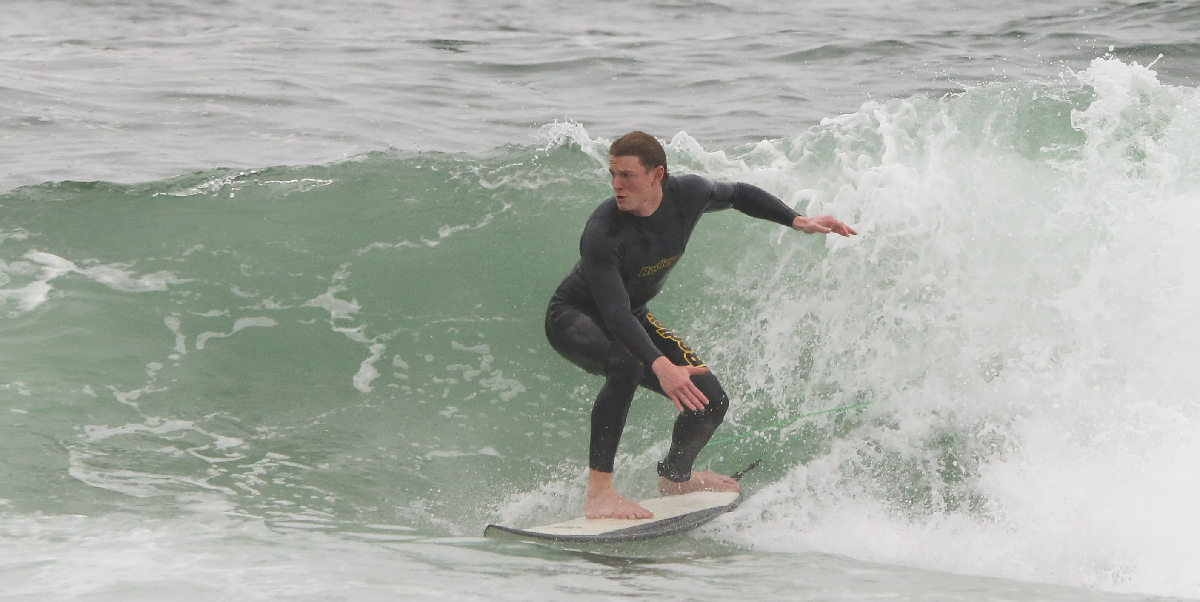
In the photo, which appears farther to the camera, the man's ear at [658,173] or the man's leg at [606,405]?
the man's leg at [606,405]

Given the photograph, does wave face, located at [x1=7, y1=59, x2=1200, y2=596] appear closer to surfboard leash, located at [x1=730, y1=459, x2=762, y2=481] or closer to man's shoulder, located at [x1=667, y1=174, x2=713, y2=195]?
surfboard leash, located at [x1=730, y1=459, x2=762, y2=481]

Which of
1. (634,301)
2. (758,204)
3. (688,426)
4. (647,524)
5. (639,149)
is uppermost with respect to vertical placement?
(639,149)

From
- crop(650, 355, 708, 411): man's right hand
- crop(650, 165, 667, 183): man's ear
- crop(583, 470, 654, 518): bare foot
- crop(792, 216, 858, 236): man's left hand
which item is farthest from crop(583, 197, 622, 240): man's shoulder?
crop(583, 470, 654, 518): bare foot

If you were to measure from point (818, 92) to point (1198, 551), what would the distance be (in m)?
8.35

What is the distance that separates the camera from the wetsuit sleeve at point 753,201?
17.5ft

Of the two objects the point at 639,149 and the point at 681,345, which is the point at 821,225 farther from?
the point at 639,149

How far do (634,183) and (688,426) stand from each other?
1204 millimetres

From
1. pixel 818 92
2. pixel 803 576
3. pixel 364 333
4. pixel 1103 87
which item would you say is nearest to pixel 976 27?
pixel 818 92

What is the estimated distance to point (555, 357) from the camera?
6.98m

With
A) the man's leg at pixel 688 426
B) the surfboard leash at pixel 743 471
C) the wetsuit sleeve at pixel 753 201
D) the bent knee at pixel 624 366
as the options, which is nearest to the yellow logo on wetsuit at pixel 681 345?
the man's leg at pixel 688 426

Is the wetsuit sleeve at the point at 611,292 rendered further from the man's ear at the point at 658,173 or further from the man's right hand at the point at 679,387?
the man's ear at the point at 658,173

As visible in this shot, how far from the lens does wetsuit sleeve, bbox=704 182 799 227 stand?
5.34 metres

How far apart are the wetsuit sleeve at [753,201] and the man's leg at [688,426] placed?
0.67m

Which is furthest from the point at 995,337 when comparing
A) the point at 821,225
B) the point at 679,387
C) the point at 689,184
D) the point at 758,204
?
the point at 679,387
